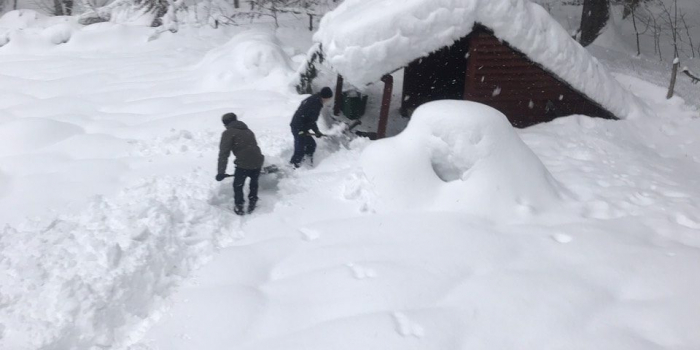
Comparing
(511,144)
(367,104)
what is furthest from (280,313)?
(367,104)

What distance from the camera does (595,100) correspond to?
30.8ft

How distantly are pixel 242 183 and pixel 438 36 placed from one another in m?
4.40

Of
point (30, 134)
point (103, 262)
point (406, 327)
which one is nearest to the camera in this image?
point (406, 327)

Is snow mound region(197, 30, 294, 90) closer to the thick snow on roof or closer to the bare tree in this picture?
the thick snow on roof

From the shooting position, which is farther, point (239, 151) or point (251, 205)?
point (251, 205)

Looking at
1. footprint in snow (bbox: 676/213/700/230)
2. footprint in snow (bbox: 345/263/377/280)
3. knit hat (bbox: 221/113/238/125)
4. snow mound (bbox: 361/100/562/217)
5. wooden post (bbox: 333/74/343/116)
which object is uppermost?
knit hat (bbox: 221/113/238/125)

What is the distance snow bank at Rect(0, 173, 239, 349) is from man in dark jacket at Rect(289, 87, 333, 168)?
1669 mm

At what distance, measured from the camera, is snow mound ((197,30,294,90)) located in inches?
428

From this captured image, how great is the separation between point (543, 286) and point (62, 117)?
909 centimetres

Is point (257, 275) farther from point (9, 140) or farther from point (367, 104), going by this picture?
point (367, 104)

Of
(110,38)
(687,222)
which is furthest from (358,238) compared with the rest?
(110,38)

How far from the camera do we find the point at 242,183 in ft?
20.8

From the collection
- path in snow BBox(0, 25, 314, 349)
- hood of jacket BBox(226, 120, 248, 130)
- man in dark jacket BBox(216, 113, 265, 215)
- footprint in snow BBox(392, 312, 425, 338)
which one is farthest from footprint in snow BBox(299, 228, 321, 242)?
footprint in snow BBox(392, 312, 425, 338)

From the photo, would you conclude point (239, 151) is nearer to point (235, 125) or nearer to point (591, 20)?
point (235, 125)
